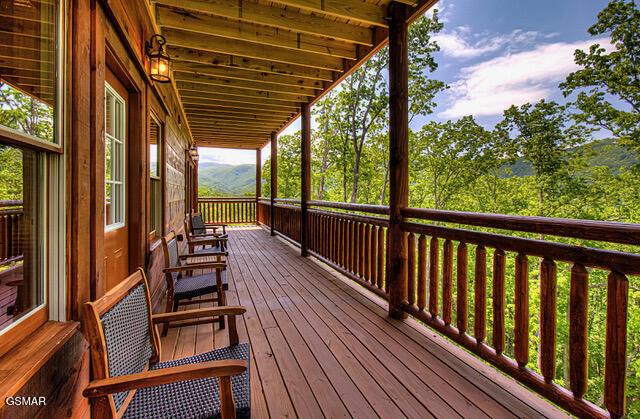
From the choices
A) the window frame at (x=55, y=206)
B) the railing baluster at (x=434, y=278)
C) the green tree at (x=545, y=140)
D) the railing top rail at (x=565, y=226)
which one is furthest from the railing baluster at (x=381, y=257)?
the green tree at (x=545, y=140)

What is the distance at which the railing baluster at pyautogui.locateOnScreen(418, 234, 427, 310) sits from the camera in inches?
95.0

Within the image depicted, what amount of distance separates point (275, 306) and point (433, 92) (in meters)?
13.4

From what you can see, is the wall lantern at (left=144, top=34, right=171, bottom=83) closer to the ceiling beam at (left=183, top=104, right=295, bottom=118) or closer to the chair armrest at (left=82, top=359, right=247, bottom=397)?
the chair armrest at (left=82, top=359, right=247, bottom=397)

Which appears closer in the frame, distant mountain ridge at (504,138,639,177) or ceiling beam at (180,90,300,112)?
ceiling beam at (180,90,300,112)

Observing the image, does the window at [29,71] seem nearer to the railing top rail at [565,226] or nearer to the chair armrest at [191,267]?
the chair armrest at [191,267]

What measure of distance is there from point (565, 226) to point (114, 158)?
274cm

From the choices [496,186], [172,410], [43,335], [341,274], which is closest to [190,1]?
[43,335]

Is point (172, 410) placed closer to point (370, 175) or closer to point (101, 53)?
point (101, 53)

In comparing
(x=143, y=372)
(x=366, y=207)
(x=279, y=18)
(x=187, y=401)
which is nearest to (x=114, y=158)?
(x=143, y=372)

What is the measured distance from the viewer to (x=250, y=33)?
129 inches

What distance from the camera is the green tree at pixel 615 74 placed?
1141 centimetres

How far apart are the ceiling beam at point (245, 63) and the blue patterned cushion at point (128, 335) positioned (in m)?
3.25

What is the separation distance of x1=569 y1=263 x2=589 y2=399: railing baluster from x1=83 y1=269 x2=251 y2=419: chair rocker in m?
1.51

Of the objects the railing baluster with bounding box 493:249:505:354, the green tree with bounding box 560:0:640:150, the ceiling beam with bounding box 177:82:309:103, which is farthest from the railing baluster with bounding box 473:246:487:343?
the green tree with bounding box 560:0:640:150
